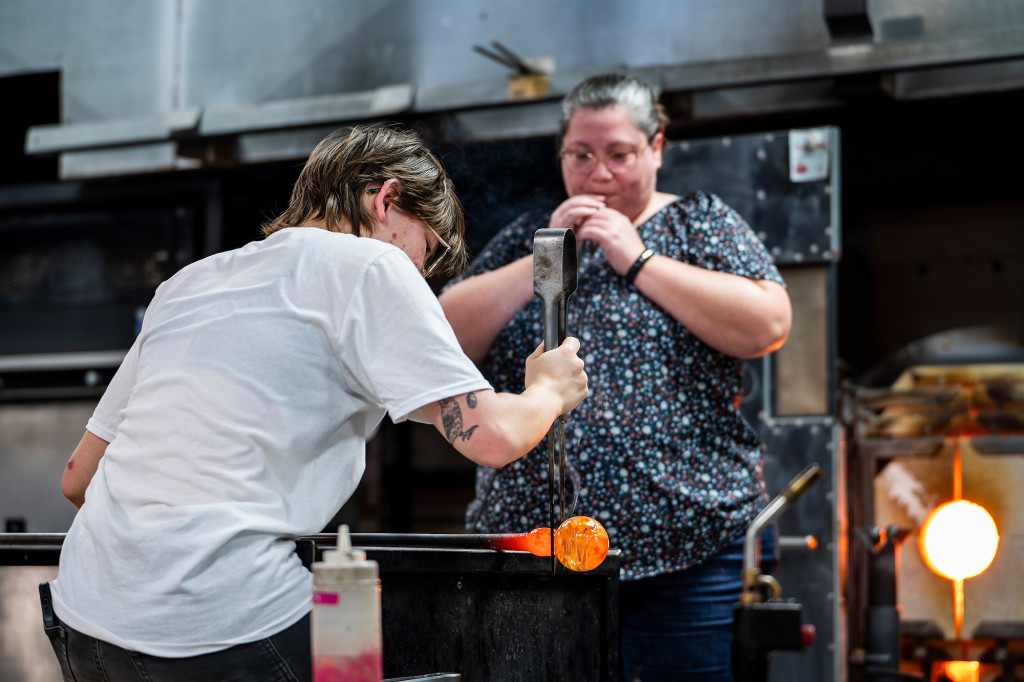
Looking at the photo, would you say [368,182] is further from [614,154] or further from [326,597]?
[614,154]

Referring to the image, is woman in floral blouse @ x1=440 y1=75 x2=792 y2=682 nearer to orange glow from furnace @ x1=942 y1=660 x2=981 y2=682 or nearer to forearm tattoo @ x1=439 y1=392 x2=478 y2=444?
forearm tattoo @ x1=439 y1=392 x2=478 y2=444

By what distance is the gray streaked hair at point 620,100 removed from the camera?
204 cm

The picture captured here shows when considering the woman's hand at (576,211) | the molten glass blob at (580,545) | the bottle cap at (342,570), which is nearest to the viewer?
the bottle cap at (342,570)

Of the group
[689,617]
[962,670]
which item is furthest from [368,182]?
[962,670]

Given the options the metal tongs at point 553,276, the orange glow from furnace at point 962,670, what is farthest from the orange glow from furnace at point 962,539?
the metal tongs at point 553,276

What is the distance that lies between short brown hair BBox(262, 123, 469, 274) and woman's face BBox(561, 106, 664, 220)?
61cm

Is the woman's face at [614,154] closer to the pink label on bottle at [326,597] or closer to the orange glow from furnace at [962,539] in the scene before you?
the pink label on bottle at [326,597]

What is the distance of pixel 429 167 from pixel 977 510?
266 cm

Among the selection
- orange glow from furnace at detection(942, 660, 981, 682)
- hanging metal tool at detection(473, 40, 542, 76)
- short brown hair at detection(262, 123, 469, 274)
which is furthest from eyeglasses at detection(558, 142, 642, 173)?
orange glow from furnace at detection(942, 660, 981, 682)

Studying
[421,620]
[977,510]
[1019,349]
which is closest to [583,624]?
[421,620]

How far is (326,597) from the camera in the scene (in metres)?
0.98

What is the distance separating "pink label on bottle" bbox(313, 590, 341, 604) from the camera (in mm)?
981

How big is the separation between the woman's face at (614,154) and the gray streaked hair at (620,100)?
1 cm

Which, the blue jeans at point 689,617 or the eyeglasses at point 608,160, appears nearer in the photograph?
the blue jeans at point 689,617
